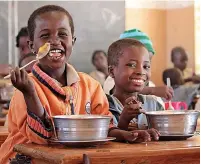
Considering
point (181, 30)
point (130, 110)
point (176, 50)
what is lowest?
point (130, 110)

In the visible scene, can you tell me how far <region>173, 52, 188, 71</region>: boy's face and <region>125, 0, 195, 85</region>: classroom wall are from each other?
0.08 m

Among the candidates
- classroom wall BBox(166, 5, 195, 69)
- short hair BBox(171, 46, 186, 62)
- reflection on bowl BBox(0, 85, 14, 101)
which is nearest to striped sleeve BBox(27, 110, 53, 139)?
Answer: reflection on bowl BBox(0, 85, 14, 101)

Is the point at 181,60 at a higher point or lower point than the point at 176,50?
lower

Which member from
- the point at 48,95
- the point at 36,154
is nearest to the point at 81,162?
the point at 36,154

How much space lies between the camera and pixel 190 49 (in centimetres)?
748

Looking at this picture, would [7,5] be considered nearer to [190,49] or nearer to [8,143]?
[190,49]

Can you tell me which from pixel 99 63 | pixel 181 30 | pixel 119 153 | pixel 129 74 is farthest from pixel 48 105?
pixel 181 30

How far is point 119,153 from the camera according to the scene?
1.39m

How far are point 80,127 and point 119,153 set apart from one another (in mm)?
138

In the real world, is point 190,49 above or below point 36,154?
above

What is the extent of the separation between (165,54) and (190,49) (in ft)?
1.42

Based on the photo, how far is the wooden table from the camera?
4.42ft

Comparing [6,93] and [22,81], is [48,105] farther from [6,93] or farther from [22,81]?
[6,93]

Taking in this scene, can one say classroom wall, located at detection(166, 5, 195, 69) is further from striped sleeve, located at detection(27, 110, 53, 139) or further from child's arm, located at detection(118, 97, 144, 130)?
striped sleeve, located at detection(27, 110, 53, 139)
